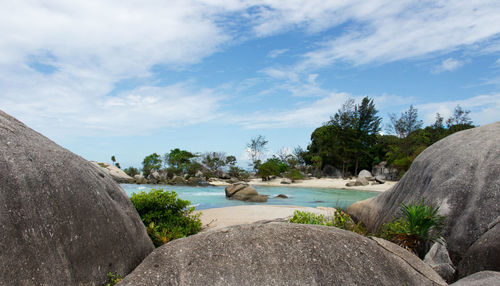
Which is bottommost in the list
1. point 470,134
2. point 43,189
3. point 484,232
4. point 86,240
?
point 484,232

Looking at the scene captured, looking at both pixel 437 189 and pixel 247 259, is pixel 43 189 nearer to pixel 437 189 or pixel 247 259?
pixel 247 259

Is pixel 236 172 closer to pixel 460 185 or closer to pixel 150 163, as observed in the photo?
pixel 150 163

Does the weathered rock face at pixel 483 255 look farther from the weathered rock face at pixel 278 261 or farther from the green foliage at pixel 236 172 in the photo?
the green foliage at pixel 236 172

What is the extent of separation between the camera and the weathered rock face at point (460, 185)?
608cm

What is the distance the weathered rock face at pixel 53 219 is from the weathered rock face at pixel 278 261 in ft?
1.73

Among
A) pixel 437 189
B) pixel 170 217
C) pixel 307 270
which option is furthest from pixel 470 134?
pixel 170 217

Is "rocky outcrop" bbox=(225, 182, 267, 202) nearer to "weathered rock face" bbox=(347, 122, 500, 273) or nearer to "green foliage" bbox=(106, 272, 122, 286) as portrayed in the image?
"weathered rock face" bbox=(347, 122, 500, 273)

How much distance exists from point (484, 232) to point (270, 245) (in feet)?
13.5

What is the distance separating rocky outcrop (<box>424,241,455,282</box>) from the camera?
5.38m

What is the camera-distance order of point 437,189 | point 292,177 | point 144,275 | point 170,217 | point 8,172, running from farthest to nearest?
point 292,177
point 170,217
point 437,189
point 144,275
point 8,172

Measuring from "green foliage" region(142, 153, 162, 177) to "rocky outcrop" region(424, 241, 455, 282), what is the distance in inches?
→ 2118

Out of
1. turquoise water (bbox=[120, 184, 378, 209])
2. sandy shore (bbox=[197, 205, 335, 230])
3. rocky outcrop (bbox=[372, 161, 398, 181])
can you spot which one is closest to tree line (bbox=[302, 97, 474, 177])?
rocky outcrop (bbox=[372, 161, 398, 181])

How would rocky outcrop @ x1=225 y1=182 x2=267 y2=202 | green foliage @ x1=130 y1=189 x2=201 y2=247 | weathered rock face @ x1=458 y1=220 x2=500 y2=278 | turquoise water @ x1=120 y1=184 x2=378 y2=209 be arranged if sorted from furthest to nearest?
rocky outcrop @ x1=225 y1=182 x2=267 y2=202
turquoise water @ x1=120 y1=184 x2=378 y2=209
green foliage @ x1=130 y1=189 x2=201 y2=247
weathered rock face @ x1=458 y1=220 x2=500 y2=278

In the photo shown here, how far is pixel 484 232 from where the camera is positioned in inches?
231
